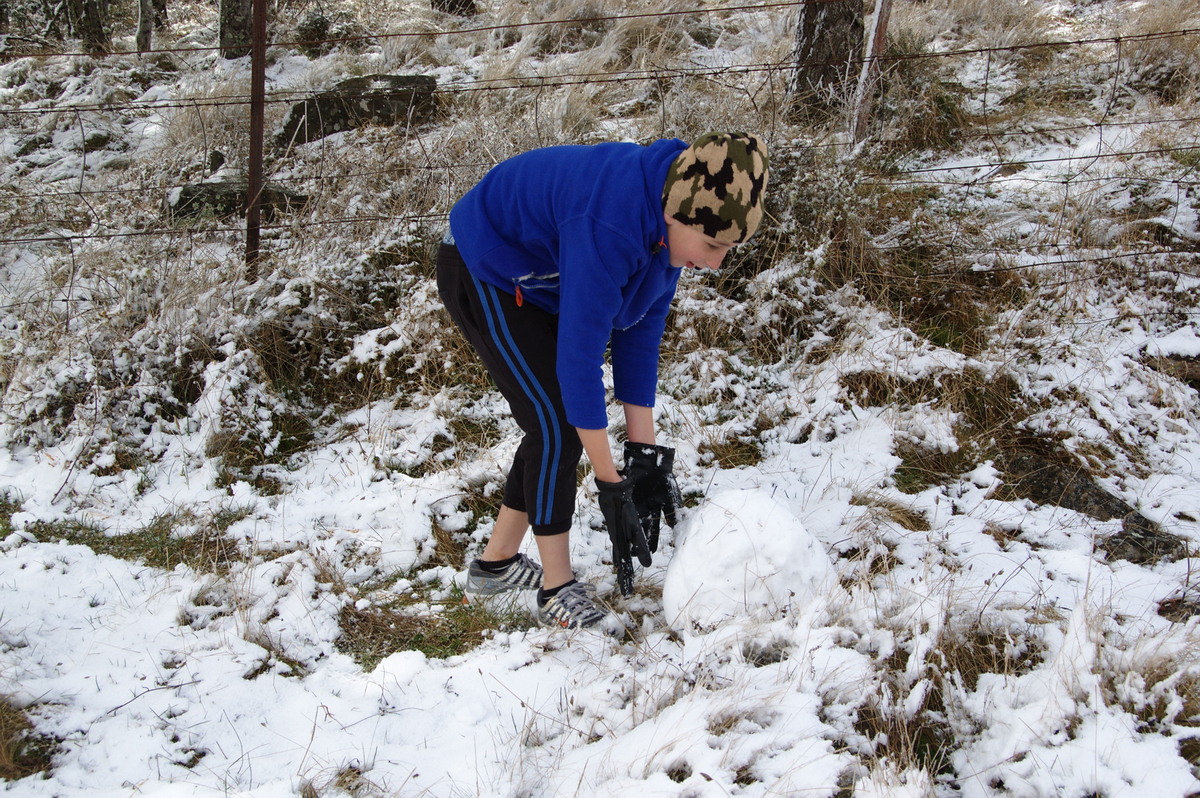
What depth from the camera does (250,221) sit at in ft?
13.7

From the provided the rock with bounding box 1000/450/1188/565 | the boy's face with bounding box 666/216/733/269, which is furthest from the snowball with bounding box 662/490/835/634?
the rock with bounding box 1000/450/1188/565

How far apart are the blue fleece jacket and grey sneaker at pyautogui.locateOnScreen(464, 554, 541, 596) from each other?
89 cm

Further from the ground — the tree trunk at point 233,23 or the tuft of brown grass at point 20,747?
the tree trunk at point 233,23

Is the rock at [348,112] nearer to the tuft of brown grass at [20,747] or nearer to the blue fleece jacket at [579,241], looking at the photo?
the blue fleece jacket at [579,241]

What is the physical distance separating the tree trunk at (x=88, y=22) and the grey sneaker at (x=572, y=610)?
367 inches

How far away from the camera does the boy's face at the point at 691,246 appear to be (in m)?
1.86

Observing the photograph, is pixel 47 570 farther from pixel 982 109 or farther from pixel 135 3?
pixel 135 3

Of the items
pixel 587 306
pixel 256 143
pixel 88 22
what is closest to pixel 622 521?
pixel 587 306

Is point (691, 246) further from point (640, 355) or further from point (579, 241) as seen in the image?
point (640, 355)

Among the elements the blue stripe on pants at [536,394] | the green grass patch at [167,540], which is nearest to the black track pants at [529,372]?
the blue stripe on pants at [536,394]

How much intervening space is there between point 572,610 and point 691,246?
4.09ft

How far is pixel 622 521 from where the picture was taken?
229 centimetres

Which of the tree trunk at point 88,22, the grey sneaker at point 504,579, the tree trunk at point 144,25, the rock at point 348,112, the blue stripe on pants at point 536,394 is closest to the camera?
the blue stripe on pants at point 536,394

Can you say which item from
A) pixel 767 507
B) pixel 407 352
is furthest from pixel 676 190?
pixel 407 352
